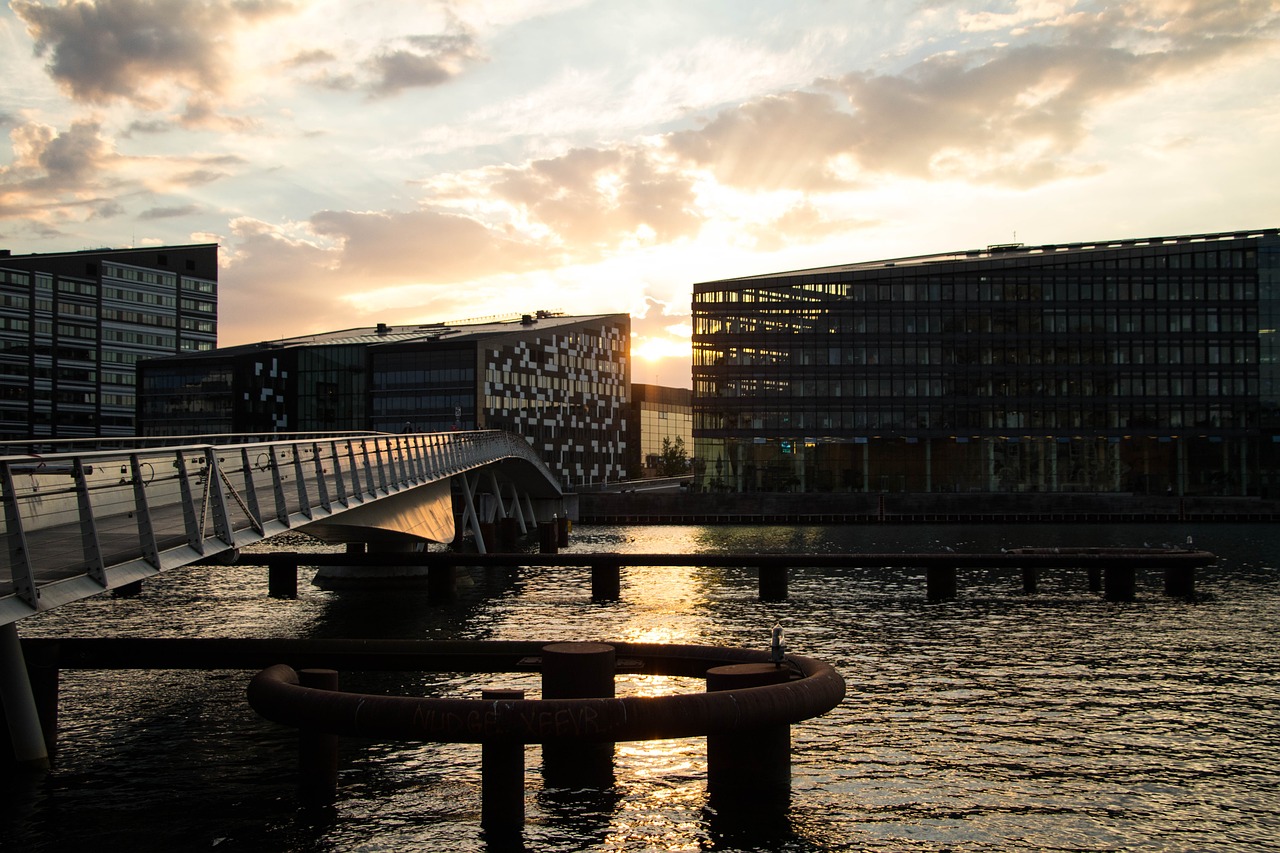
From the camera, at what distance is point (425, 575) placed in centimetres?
5828

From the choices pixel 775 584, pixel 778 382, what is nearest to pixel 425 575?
pixel 775 584

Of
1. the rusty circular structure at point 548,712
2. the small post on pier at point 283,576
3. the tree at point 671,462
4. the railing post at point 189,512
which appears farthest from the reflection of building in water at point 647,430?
the rusty circular structure at point 548,712

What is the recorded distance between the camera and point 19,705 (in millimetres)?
19875

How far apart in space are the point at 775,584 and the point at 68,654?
33618 millimetres

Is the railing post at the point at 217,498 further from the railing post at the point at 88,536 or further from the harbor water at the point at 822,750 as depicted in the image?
the harbor water at the point at 822,750

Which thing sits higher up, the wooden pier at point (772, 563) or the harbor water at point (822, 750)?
the wooden pier at point (772, 563)

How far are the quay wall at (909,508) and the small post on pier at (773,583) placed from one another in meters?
82.1

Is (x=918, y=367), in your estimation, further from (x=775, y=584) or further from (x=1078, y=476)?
(x=775, y=584)

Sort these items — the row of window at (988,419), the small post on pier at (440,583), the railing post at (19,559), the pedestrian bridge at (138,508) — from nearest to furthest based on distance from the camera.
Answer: the railing post at (19,559), the pedestrian bridge at (138,508), the small post on pier at (440,583), the row of window at (988,419)

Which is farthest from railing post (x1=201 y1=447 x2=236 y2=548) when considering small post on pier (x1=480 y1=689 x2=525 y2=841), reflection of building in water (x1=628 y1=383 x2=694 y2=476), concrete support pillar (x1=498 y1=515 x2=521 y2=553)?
reflection of building in water (x1=628 y1=383 x2=694 y2=476)

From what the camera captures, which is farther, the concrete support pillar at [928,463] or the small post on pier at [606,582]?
the concrete support pillar at [928,463]

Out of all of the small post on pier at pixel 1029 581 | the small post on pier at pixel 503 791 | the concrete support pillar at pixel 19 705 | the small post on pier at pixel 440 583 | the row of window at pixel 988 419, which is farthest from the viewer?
the row of window at pixel 988 419

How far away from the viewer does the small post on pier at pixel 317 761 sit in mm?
18984

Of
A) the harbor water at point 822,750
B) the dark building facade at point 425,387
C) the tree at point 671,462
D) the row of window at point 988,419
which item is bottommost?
the harbor water at point 822,750
